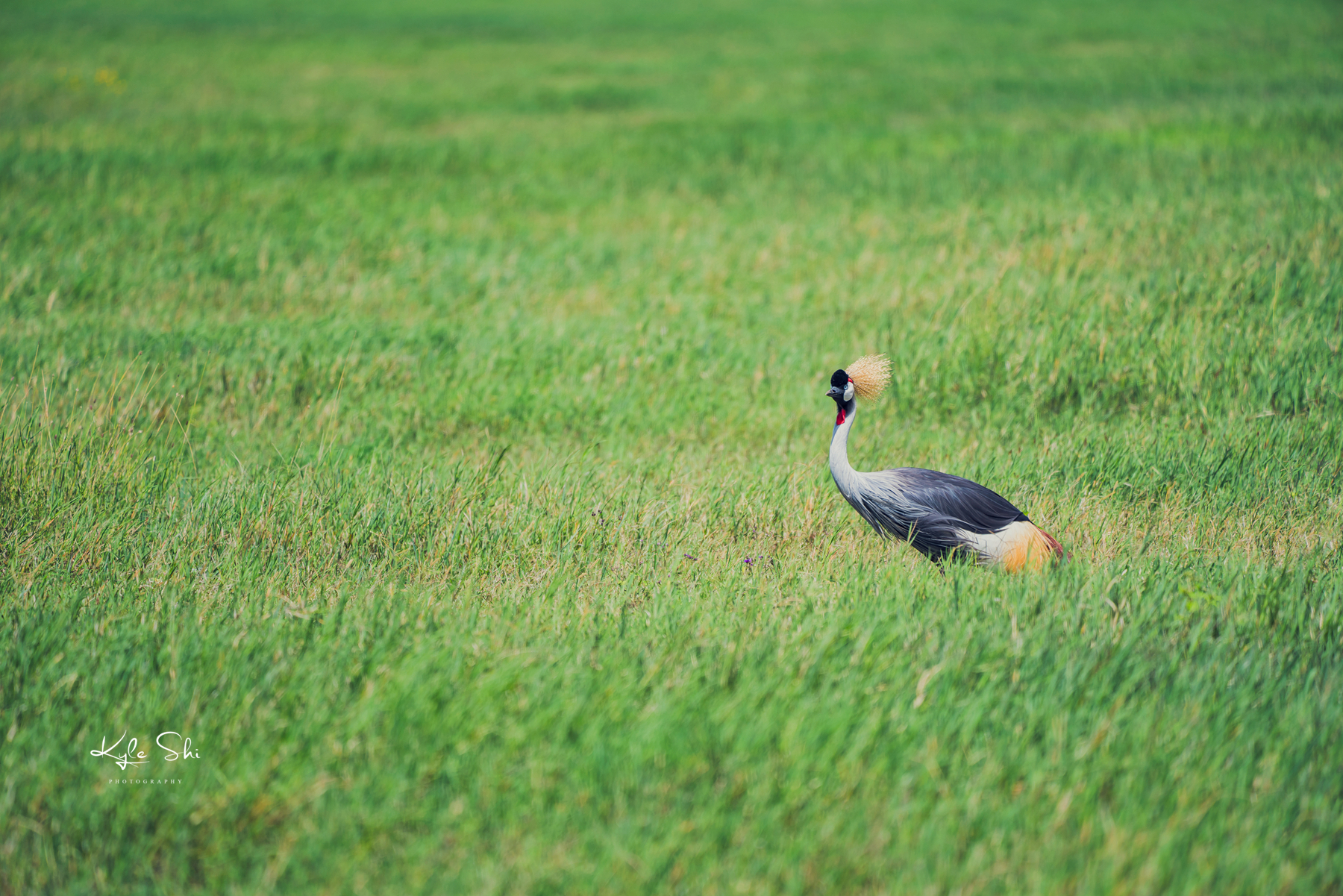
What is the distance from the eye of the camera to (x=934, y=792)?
2641 mm

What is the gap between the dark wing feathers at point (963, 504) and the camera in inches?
156

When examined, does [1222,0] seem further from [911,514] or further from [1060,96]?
[911,514]

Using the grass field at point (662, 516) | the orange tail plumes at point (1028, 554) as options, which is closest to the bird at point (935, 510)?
the orange tail plumes at point (1028, 554)

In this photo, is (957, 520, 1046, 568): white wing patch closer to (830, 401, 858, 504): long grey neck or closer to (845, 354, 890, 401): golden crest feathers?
(830, 401, 858, 504): long grey neck

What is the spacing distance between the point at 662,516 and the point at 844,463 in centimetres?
99

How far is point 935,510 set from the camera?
13.0ft

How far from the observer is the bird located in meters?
3.95

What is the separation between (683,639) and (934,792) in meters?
1.05
